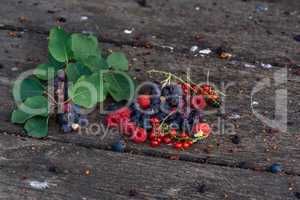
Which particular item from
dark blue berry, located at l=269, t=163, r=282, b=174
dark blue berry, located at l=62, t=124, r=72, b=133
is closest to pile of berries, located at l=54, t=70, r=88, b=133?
dark blue berry, located at l=62, t=124, r=72, b=133

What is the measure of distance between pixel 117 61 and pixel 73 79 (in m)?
0.16

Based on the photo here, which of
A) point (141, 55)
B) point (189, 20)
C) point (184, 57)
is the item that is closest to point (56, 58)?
point (141, 55)

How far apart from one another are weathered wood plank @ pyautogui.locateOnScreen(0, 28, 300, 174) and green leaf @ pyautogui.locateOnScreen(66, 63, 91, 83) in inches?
A: 5.3

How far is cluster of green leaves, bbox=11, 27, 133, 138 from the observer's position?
63.9 inches

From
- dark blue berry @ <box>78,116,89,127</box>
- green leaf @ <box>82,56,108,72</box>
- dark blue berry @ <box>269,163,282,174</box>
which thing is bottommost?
dark blue berry @ <box>269,163,282,174</box>

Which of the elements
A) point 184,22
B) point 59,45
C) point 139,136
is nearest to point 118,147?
point 139,136

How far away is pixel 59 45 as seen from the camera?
178 cm

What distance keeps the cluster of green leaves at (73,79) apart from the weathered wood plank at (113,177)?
0.26 ft

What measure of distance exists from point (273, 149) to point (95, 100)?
1.66 ft

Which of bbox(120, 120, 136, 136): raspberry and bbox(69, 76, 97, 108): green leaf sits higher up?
bbox(69, 76, 97, 108): green leaf

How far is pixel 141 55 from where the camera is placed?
1975mm

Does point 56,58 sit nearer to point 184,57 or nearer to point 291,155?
point 184,57

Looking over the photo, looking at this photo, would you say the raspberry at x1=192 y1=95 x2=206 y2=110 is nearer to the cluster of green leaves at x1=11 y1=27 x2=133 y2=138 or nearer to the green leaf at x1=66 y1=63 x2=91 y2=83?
the cluster of green leaves at x1=11 y1=27 x2=133 y2=138

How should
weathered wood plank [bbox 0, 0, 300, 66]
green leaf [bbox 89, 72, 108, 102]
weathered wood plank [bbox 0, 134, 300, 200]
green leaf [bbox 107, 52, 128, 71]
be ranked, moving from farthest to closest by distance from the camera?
1. weathered wood plank [bbox 0, 0, 300, 66]
2. green leaf [bbox 107, 52, 128, 71]
3. green leaf [bbox 89, 72, 108, 102]
4. weathered wood plank [bbox 0, 134, 300, 200]
